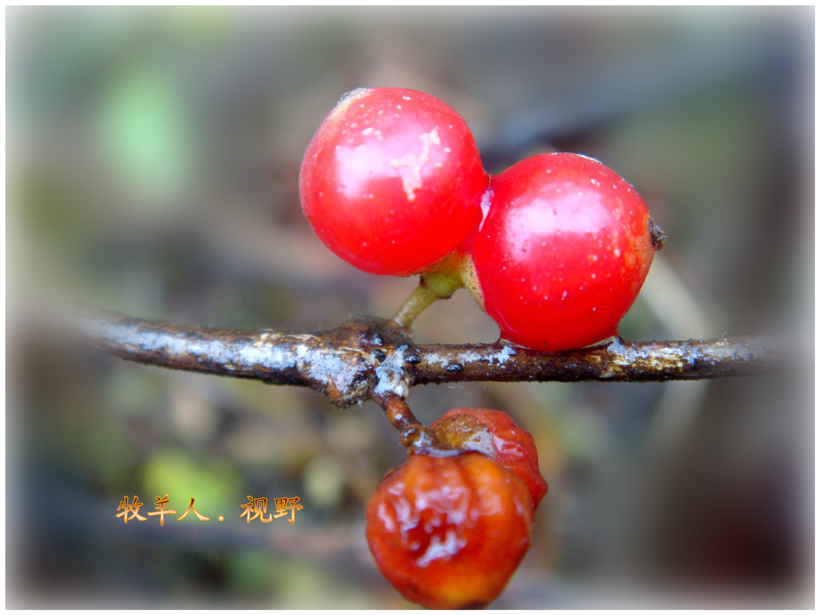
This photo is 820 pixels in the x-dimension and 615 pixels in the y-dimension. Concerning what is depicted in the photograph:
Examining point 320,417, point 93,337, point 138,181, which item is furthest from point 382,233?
point 138,181

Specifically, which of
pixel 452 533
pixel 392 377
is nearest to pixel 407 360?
pixel 392 377

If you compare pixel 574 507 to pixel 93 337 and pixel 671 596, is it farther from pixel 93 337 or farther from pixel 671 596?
pixel 93 337

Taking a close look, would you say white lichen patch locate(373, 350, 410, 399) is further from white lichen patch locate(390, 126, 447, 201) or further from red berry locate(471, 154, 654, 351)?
white lichen patch locate(390, 126, 447, 201)

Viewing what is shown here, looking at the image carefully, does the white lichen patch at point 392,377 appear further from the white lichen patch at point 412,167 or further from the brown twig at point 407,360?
the white lichen patch at point 412,167

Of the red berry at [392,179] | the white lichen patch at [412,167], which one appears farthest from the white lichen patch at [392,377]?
the white lichen patch at [412,167]

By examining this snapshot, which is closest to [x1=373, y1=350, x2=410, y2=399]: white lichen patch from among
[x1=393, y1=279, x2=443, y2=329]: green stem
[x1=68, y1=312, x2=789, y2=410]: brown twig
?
[x1=68, y1=312, x2=789, y2=410]: brown twig

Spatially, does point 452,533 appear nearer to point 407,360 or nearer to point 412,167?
point 407,360

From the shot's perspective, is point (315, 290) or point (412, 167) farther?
point (315, 290)
